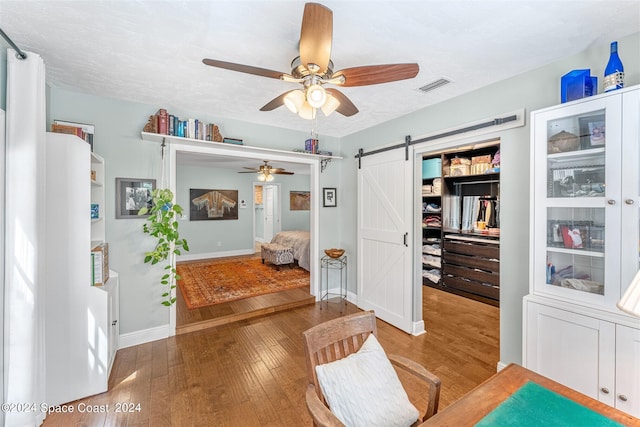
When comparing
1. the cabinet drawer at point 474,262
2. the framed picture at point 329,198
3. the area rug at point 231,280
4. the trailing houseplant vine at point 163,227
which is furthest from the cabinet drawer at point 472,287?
the trailing houseplant vine at point 163,227

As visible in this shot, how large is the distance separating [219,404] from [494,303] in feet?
12.2

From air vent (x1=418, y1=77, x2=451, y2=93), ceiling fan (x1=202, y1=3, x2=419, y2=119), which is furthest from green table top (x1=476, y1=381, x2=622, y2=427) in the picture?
air vent (x1=418, y1=77, x2=451, y2=93)

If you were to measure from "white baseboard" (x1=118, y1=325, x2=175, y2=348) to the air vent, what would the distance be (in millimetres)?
3563

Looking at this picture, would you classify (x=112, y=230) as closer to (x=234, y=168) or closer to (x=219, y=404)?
(x=219, y=404)


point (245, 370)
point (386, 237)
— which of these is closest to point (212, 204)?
point (386, 237)

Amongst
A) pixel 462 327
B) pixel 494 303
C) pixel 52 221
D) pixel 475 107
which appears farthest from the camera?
pixel 494 303

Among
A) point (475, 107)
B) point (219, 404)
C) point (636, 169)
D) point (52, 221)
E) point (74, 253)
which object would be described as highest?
point (475, 107)

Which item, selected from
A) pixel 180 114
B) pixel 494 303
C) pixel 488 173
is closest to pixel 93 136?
pixel 180 114

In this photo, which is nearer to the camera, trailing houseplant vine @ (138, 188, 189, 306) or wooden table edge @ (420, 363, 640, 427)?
wooden table edge @ (420, 363, 640, 427)

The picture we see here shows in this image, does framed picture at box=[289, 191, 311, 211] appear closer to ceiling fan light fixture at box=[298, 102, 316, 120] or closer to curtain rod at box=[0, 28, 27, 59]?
ceiling fan light fixture at box=[298, 102, 316, 120]

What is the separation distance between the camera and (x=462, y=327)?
3270 mm

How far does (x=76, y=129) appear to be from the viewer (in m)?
2.28

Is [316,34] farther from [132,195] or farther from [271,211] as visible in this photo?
[271,211]

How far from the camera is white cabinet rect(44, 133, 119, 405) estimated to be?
199 centimetres
